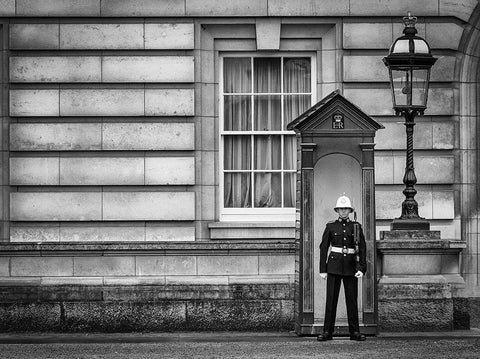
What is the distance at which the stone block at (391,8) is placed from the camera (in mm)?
21219

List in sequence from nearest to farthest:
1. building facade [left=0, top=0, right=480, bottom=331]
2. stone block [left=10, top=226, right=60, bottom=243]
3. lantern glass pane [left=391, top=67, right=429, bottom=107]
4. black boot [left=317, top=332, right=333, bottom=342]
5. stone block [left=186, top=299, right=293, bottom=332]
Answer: black boot [left=317, top=332, right=333, bottom=342] → lantern glass pane [left=391, top=67, right=429, bottom=107] → stone block [left=186, top=299, right=293, bottom=332] → building facade [left=0, top=0, right=480, bottom=331] → stone block [left=10, top=226, right=60, bottom=243]

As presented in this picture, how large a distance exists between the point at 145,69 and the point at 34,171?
2.20 m

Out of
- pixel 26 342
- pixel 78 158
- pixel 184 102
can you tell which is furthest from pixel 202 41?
pixel 26 342

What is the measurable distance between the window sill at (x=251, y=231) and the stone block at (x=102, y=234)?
1090mm

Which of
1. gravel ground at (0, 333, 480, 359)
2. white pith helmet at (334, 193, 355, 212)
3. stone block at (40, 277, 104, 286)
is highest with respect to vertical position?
white pith helmet at (334, 193, 355, 212)

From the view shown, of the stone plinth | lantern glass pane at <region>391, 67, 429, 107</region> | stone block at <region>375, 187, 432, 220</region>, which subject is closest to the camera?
the stone plinth

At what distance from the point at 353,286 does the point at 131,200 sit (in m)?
4.08

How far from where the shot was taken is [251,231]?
68.8ft

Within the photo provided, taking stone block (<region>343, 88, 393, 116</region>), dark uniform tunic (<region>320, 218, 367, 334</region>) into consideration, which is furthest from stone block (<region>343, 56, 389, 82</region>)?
dark uniform tunic (<region>320, 218, 367, 334</region>)

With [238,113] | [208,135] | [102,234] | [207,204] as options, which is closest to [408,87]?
[238,113]

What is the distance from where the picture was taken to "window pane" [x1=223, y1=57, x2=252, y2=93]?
2155cm

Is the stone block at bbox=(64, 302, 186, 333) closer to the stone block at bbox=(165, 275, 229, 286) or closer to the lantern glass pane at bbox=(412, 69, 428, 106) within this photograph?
the stone block at bbox=(165, 275, 229, 286)

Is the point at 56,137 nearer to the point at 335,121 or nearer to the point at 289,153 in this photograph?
the point at 289,153

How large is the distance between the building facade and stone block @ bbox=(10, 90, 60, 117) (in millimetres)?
15
